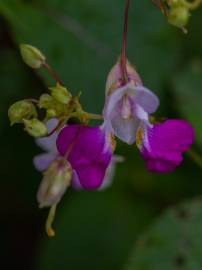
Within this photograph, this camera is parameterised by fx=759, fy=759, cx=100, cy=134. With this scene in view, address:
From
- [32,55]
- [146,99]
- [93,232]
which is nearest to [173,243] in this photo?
[93,232]

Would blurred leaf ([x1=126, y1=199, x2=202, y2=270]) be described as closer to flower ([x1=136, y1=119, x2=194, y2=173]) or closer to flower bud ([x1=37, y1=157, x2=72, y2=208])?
flower ([x1=136, y1=119, x2=194, y2=173])

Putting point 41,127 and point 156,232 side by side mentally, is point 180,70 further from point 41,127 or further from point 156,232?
point 41,127

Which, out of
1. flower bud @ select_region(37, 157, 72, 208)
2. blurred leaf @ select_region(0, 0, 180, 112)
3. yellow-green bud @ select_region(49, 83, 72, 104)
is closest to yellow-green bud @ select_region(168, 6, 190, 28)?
yellow-green bud @ select_region(49, 83, 72, 104)

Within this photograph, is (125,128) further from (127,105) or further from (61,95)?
(61,95)

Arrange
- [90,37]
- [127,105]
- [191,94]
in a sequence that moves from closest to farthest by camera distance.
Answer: [127,105]
[90,37]
[191,94]

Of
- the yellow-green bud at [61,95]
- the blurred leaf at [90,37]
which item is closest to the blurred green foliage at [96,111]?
the blurred leaf at [90,37]

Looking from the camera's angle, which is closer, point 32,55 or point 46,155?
point 32,55

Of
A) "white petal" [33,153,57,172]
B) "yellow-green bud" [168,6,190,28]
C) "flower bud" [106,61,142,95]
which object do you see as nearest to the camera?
"yellow-green bud" [168,6,190,28]

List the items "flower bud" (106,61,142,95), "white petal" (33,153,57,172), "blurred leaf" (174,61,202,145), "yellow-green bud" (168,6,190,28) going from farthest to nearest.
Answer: "blurred leaf" (174,61,202,145)
"white petal" (33,153,57,172)
"flower bud" (106,61,142,95)
"yellow-green bud" (168,6,190,28)
